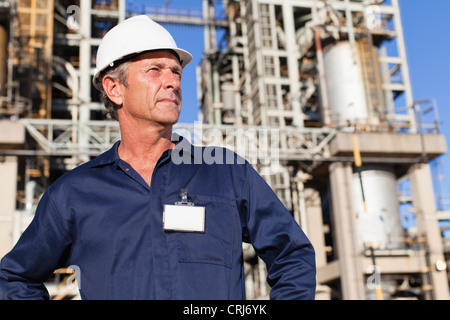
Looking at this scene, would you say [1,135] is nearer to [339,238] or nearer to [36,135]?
[36,135]

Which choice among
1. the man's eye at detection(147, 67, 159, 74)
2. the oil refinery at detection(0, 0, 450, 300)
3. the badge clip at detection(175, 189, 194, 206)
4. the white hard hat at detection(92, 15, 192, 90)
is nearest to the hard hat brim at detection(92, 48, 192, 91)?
the white hard hat at detection(92, 15, 192, 90)

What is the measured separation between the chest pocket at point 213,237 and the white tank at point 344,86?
28.4 m

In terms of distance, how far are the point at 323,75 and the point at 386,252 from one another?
10804 millimetres

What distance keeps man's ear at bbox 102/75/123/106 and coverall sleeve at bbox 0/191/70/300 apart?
74cm

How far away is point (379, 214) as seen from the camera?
91.5 ft

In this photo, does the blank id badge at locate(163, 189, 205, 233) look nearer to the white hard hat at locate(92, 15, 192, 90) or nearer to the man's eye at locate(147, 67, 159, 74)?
the man's eye at locate(147, 67, 159, 74)

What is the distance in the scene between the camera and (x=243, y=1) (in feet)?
129

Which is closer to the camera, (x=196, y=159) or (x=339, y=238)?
(x=196, y=159)

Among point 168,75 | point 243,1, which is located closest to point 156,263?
point 168,75

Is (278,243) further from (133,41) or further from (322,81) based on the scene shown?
(322,81)

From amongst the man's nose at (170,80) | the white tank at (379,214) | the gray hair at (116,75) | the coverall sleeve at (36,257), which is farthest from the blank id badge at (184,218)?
the white tank at (379,214)

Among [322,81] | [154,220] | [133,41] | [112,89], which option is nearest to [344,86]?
[322,81]

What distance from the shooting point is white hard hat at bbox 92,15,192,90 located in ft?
9.52

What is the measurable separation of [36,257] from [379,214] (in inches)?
1057
